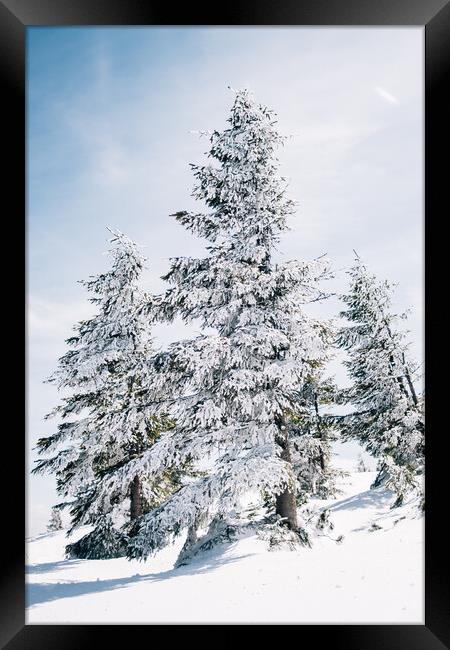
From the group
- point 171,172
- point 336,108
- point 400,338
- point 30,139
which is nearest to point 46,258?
point 30,139

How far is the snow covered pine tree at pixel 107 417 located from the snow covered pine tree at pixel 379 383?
5061 mm

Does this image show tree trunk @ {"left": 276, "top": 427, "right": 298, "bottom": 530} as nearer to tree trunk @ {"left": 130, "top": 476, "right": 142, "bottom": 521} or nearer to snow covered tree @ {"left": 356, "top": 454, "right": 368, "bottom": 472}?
tree trunk @ {"left": 130, "top": 476, "right": 142, "bottom": 521}

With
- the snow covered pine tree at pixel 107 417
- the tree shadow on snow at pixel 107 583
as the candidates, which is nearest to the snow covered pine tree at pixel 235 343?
the tree shadow on snow at pixel 107 583

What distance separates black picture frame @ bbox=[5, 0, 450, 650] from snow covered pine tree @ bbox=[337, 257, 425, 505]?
5839 mm

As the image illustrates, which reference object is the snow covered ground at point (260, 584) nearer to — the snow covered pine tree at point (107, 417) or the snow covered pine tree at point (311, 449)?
the snow covered pine tree at point (311, 449)

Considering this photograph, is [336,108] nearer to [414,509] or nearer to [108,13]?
[108,13]

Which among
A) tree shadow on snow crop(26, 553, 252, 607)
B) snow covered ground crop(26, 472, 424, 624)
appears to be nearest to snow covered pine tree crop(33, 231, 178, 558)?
snow covered ground crop(26, 472, 424, 624)

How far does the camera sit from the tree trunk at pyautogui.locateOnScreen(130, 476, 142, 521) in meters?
10.8

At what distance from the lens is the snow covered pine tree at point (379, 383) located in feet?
39.5

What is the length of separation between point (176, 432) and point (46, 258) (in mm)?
4195
